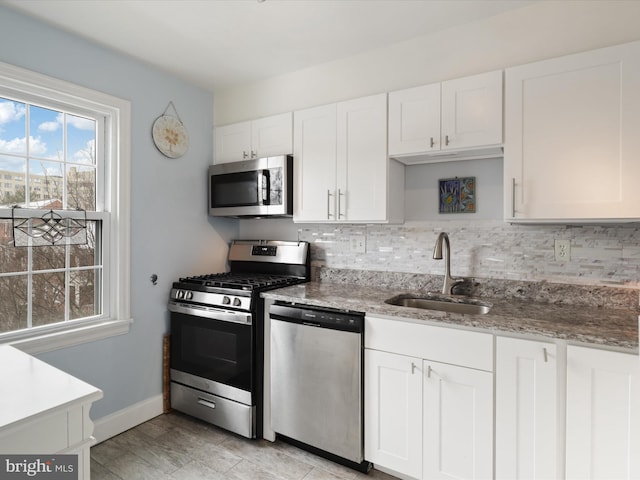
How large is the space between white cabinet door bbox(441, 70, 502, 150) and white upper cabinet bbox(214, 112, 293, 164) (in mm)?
1079

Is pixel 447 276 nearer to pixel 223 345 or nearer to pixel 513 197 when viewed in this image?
pixel 513 197

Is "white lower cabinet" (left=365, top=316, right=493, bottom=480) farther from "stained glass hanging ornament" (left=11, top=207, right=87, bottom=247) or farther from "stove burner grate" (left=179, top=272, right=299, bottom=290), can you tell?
"stained glass hanging ornament" (left=11, top=207, right=87, bottom=247)

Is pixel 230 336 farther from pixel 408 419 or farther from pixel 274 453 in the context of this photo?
pixel 408 419

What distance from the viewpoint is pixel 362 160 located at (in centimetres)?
236

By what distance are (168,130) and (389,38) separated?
1638 mm

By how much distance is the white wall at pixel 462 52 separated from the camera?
5.93 ft

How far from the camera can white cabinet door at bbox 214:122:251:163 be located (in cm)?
288

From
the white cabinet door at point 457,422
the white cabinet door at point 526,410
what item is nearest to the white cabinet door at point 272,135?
the white cabinet door at point 457,422

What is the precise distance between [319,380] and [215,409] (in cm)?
84

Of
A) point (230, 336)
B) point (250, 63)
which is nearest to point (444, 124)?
point (250, 63)

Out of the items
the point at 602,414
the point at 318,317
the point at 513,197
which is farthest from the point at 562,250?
the point at 318,317

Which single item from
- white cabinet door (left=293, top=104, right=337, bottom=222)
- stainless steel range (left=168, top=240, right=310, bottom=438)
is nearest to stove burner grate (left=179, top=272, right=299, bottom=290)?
stainless steel range (left=168, top=240, right=310, bottom=438)

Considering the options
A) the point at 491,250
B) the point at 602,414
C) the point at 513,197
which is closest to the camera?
the point at 602,414

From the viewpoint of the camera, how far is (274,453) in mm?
2248
